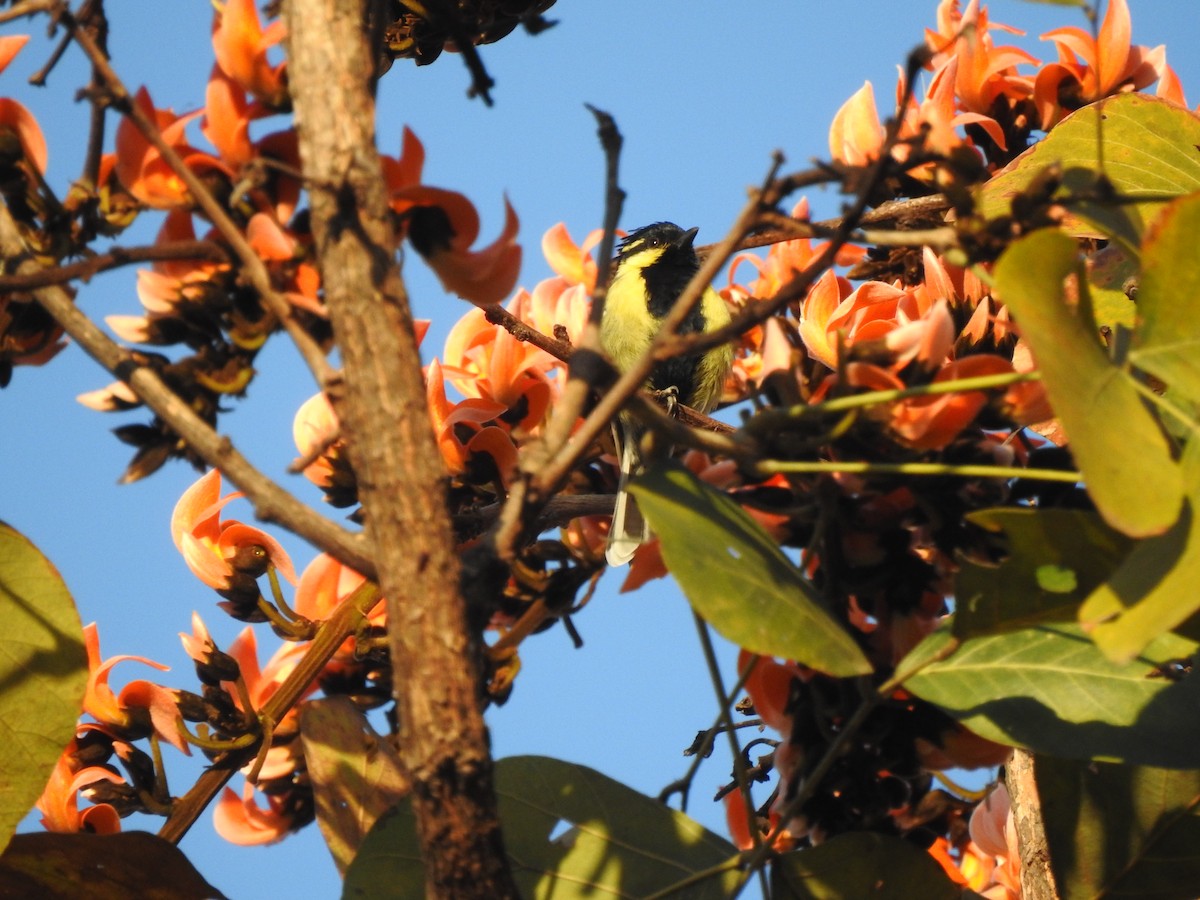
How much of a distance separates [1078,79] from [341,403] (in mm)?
1359

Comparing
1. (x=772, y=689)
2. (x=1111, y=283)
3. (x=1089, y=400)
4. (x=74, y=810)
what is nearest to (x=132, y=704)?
(x=74, y=810)

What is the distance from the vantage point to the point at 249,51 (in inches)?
29.8

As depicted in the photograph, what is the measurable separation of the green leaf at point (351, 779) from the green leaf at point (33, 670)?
0.21 meters

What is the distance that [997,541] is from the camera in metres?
0.81

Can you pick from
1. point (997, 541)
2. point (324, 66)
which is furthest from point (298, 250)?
point (997, 541)

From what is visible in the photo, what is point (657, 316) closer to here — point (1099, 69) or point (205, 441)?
point (1099, 69)

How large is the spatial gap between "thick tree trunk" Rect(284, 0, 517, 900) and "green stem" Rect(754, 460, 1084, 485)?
0.19 metres

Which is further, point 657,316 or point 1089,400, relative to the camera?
point 657,316

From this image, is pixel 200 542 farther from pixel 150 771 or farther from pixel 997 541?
pixel 997 541

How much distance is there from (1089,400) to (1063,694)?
0.28 m

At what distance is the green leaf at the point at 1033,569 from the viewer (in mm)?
731

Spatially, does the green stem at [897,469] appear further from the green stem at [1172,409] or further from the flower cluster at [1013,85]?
the flower cluster at [1013,85]

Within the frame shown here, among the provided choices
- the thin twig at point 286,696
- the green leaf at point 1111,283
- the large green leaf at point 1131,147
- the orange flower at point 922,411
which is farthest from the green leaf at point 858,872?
the large green leaf at point 1131,147

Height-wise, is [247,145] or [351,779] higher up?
[247,145]
